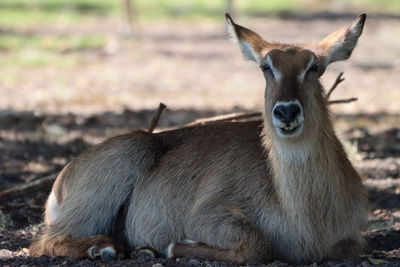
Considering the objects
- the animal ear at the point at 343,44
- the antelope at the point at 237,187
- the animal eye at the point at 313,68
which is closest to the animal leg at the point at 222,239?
the antelope at the point at 237,187

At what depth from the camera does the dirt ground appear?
6586 mm

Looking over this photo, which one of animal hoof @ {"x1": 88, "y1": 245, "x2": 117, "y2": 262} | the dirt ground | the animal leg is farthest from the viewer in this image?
the dirt ground

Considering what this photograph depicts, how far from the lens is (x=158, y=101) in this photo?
40.6 ft

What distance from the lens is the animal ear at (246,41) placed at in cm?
557

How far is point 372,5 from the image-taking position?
28.4 metres

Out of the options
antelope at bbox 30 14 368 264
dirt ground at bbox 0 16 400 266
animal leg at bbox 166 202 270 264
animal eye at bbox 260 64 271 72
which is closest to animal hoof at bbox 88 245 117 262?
antelope at bbox 30 14 368 264

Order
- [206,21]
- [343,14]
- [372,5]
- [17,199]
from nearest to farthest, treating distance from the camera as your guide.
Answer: [17,199], [206,21], [343,14], [372,5]

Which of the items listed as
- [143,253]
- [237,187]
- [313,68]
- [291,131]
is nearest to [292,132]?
[291,131]

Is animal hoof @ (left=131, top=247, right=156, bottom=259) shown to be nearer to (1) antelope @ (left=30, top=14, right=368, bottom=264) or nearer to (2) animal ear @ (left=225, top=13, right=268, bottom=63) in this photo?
(1) antelope @ (left=30, top=14, right=368, bottom=264)

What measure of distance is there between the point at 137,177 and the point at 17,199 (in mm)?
1725

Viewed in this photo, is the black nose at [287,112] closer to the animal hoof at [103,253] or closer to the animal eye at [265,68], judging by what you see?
the animal eye at [265,68]

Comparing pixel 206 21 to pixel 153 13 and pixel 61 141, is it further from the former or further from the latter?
pixel 61 141

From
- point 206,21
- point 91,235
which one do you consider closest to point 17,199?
point 91,235

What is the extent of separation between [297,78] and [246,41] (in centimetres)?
73
